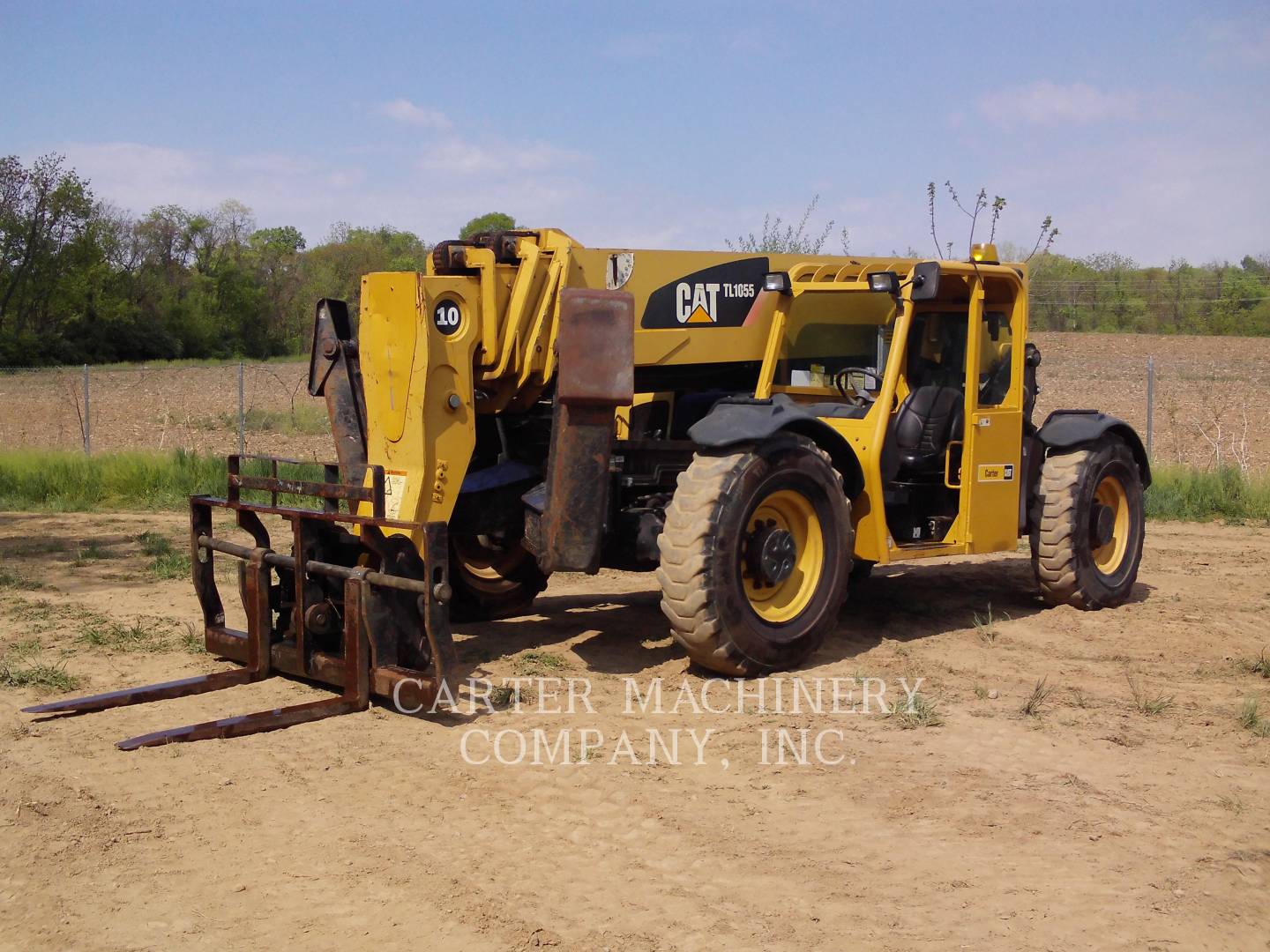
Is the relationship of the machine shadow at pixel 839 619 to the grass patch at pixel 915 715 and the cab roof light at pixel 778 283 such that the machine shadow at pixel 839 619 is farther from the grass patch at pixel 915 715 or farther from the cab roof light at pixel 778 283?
the cab roof light at pixel 778 283

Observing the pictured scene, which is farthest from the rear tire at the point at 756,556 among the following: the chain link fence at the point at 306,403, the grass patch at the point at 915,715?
the chain link fence at the point at 306,403

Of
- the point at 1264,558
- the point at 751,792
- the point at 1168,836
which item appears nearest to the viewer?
the point at 1168,836

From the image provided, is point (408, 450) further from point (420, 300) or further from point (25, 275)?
point (25, 275)

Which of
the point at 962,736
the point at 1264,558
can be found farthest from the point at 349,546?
the point at 1264,558

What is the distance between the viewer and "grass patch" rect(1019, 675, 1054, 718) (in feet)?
20.1

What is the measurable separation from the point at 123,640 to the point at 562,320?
3424 millimetres

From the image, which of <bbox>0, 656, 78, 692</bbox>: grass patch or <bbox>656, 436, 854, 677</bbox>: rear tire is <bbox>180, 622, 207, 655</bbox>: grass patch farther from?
<bbox>656, 436, 854, 677</bbox>: rear tire

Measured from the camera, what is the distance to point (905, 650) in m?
7.41

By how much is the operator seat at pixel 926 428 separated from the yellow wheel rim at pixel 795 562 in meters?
Result: 1.13

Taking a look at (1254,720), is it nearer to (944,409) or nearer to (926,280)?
(944,409)

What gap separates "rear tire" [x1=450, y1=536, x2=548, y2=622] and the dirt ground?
450mm

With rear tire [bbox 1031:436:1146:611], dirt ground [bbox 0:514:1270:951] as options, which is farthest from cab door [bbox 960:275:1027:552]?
dirt ground [bbox 0:514:1270:951]

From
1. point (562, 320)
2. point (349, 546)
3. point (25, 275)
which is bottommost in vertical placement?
point (349, 546)

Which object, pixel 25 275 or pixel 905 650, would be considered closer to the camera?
pixel 905 650
